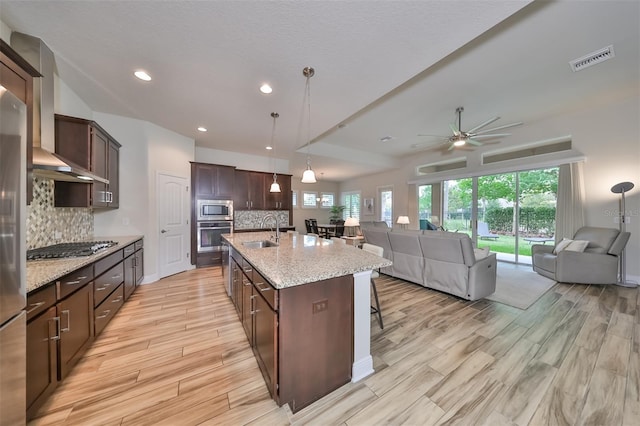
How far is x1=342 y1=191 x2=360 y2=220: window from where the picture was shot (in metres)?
9.61

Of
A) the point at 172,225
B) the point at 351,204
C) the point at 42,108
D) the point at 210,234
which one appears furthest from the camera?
the point at 351,204

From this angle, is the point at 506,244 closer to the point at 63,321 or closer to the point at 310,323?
the point at 310,323

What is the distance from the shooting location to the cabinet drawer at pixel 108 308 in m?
2.08

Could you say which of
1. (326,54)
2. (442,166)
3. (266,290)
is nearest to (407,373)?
(266,290)

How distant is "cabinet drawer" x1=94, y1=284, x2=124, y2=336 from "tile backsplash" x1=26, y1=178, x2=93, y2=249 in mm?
850

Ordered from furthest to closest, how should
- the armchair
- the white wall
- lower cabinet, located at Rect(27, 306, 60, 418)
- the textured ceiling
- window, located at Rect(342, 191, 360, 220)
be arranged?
window, located at Rect(342, 191, 360, 220) < the white wall < the armchair < the textured ceiling < lower cabinet, located at Rect(27, 306, 60, 418)

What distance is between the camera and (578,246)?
3686mm

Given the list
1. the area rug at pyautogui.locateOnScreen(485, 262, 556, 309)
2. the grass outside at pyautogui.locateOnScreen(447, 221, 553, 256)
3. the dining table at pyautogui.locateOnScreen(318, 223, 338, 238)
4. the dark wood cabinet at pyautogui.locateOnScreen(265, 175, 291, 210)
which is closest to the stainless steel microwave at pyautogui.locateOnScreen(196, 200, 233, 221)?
the dark wood cabinet at pyautogui.locateOnScreen(265, 175, 291, 210)

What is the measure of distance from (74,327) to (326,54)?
10.5ft

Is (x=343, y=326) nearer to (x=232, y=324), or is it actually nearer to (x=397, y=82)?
(x=232, y=324)

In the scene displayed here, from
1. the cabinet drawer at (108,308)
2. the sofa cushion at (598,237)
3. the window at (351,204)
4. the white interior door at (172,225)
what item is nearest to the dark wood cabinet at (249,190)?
the white interior door at (172,225)

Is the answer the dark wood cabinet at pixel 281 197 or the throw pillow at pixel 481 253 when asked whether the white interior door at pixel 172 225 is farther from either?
the throw pillow at pixel 481 253

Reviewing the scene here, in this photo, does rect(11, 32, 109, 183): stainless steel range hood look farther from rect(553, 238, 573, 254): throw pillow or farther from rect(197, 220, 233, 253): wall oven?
rect(553, 238, 573, 254): throw pillow

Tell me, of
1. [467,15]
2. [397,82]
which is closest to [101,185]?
[397,82]
